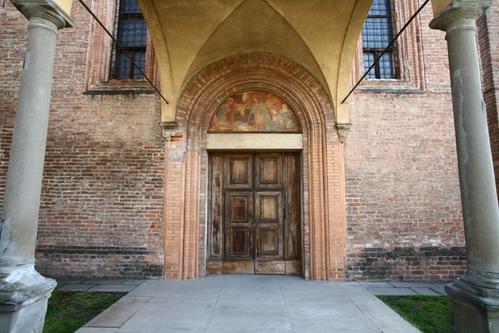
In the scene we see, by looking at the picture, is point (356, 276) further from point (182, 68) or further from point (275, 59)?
point (182, 68)

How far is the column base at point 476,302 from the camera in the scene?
2.89 metres

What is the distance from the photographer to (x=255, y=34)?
6.00 metres

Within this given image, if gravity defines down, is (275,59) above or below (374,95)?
above

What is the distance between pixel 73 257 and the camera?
614cm

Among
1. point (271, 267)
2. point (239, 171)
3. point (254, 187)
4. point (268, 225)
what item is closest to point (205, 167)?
point (239, 171)

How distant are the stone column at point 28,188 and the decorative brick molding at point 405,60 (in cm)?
530

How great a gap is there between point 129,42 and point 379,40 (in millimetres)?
5412

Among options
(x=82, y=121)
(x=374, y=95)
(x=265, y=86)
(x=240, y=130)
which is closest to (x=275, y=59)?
(x=265, y=86)

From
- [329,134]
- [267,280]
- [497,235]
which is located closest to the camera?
[497,235]

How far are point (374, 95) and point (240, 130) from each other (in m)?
2.68

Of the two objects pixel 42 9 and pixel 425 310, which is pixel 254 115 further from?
pixel 425 310

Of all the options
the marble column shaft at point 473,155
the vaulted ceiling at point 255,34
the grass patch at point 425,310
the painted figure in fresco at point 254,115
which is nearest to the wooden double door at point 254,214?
→ the painted figure in fresco at point 254,115

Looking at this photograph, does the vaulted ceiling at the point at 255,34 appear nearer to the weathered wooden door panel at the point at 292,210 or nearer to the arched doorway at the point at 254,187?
the arched doorway at the point at 254,187

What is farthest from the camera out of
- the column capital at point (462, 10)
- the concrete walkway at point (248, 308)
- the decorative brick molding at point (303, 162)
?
the decorative brick molding at point (303, 162)
